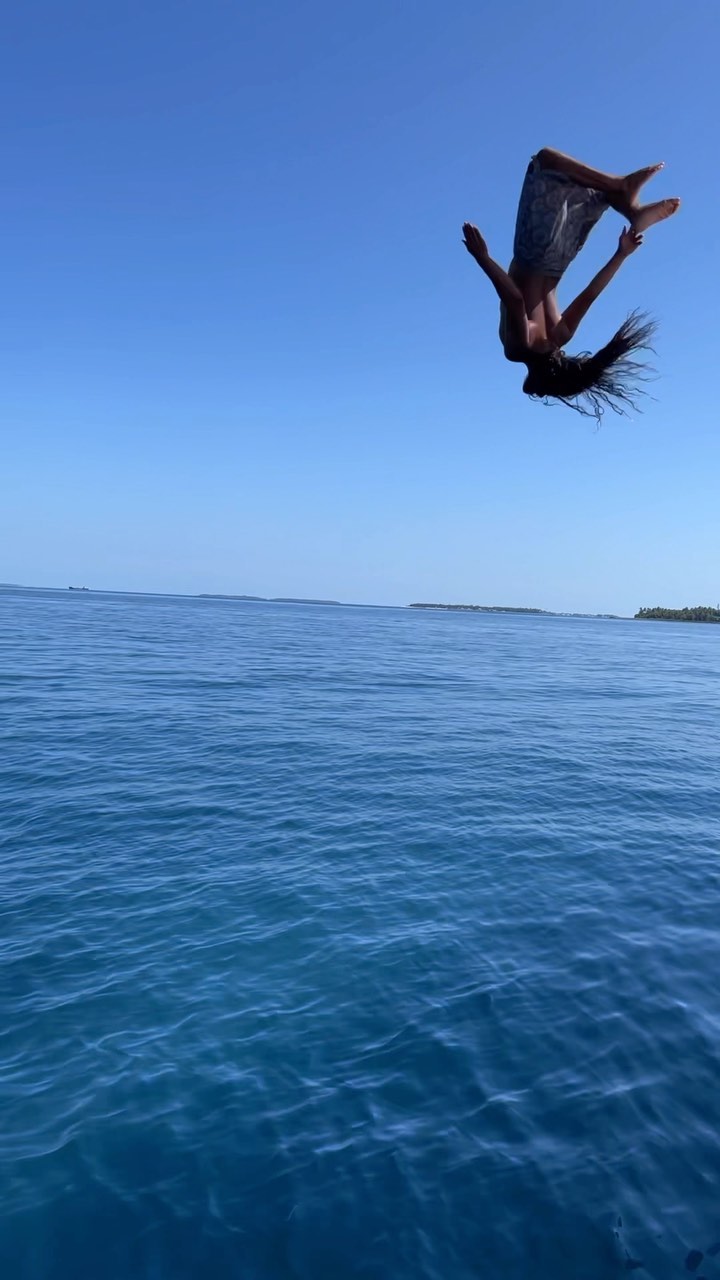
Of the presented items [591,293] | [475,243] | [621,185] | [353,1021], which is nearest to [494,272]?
[475,243]

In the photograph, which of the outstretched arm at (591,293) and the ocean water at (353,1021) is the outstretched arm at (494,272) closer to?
the outstretched arm at (591,293)

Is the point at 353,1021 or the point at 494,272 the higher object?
the point at 494,272

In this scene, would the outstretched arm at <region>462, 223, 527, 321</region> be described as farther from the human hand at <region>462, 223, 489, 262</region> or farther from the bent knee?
the bent knee

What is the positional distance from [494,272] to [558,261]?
1.80 ft

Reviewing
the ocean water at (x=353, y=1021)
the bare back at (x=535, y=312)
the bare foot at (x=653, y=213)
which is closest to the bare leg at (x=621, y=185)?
the bare foot at (x=653, y=213)

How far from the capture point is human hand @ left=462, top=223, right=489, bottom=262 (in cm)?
495

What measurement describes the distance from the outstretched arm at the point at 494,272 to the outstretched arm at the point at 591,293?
383 mm

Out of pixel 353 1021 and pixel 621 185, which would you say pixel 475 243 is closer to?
pixel 621 185

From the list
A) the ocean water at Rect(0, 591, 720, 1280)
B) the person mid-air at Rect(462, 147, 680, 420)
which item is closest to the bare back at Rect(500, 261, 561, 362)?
the person mid-air at Rect(462, 147, 680, 420)

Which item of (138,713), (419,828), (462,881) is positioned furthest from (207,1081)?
(138,713)

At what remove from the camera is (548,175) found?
493 centimetres

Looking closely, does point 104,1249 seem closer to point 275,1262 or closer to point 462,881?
point 275,1262

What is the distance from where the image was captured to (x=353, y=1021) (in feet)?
25.8

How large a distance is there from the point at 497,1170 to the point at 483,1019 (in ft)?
6.71
